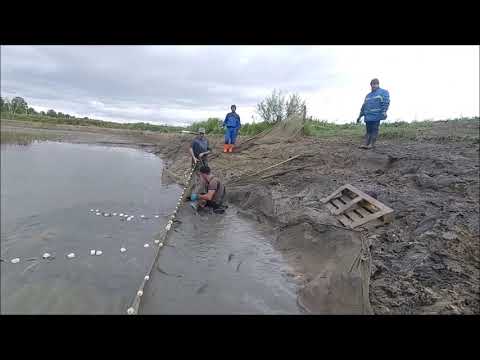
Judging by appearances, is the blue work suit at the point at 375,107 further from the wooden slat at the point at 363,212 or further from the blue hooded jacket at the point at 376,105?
the wooden slat at the point at 363,212

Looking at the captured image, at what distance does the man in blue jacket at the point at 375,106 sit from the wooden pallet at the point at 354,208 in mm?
2923

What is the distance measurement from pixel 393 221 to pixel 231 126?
7950 millimetres

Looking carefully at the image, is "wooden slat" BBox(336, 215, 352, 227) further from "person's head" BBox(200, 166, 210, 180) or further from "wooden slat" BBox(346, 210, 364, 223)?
"person's head" BBox(200, 166, 210, 180)

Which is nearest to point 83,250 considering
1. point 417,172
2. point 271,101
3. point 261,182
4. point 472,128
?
point 261,182

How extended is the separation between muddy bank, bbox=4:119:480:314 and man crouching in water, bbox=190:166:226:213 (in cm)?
83

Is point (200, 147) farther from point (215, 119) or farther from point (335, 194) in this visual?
point (215, 119)

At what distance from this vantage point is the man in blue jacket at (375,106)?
7406 mm

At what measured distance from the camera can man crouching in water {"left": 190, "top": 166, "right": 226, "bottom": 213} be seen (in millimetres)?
6965

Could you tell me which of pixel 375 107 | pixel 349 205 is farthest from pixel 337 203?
pixel 375 107

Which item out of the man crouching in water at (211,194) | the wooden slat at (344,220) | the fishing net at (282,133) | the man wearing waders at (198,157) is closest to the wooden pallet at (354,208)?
the wooden slat at (344,220)

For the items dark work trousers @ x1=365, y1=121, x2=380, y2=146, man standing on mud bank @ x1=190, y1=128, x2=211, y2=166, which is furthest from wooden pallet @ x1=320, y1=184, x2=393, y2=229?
man standing on mud bank @ x1=190, y1=128, x2=211, y2=166

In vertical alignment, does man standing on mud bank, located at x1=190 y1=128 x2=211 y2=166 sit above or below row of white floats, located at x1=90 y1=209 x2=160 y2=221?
above

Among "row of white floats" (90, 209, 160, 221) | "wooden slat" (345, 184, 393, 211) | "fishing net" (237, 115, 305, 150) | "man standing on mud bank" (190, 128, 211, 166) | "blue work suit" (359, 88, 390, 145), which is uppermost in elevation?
"blue work suit" (359, 88, 390, 145)
